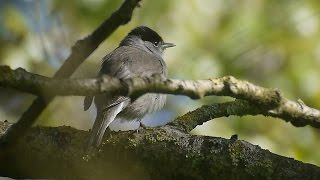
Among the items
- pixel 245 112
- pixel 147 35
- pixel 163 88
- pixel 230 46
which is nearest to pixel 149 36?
pixel 147 35

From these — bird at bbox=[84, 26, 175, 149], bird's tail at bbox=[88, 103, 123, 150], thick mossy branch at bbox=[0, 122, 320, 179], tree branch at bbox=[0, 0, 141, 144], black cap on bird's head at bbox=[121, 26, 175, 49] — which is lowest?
tree branch at bbox=[0, 0, 141, 144]

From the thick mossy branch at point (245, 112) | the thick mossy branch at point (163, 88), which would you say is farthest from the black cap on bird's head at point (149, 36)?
the thick mossy branch at point (163, 88)

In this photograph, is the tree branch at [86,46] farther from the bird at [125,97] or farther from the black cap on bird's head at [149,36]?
the black cap on bird's head at [149,36]

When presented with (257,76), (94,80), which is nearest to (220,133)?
(257,76)

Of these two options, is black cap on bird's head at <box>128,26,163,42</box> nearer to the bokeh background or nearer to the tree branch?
the bokeh background

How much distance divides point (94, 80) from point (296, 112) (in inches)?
→ 32.0

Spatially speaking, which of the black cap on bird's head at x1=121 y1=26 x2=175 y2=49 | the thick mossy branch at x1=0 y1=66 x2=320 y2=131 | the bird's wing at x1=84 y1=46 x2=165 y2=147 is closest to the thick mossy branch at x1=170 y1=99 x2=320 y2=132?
the thick mossy branch at x1=0 y1=66 x2=320 y2=131

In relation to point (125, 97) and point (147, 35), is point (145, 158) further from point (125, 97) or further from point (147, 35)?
point (147, 35)

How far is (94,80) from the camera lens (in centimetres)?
195

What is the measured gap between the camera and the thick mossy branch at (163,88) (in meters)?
1.93

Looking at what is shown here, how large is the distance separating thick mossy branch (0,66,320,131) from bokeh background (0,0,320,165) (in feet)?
9.99

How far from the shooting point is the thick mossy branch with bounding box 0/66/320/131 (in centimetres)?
193

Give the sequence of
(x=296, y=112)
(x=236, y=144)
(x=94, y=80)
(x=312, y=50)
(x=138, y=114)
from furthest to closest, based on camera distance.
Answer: (x=138, y=114)
(x=312, y=50)
(x=236, y=144)
(x=296, y=112)
(x=94, y=80)

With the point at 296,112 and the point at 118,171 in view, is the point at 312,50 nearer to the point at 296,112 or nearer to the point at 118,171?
the point at 118,171
